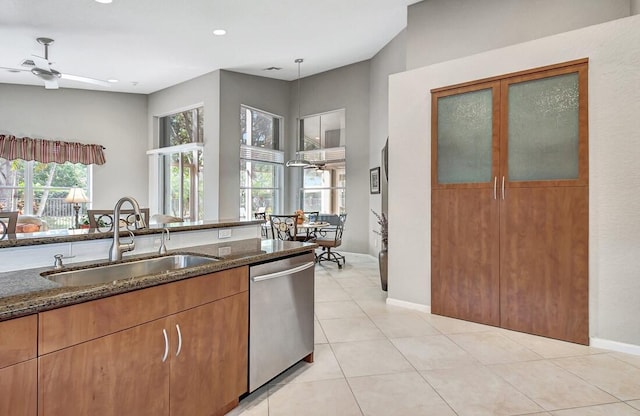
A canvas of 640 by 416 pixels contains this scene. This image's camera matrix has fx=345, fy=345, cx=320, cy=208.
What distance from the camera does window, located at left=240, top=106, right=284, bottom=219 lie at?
6977 millimetres

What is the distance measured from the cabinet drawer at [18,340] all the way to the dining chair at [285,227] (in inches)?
177

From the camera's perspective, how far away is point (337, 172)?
732 centimetres

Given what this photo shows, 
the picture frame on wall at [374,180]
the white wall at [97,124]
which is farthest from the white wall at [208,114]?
the picture frame on wall at [374,180]

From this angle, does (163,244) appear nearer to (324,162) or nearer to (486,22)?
(486,22)

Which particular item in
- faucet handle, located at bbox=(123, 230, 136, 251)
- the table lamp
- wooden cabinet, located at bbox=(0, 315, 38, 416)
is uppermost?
the table lamp

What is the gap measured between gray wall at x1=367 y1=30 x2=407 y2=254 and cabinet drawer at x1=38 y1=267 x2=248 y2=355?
435 centimetres

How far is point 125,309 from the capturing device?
1334 mm

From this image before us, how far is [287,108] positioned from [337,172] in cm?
186

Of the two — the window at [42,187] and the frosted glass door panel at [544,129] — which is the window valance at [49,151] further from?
the frosted glass door panel at [544,129]

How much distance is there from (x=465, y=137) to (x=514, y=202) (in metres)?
0.75

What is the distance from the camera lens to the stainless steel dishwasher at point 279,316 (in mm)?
1956

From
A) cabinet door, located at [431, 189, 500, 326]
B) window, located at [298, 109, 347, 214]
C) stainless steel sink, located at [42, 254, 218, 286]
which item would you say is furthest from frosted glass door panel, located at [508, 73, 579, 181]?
window, located at [298, 109, 347, 214]

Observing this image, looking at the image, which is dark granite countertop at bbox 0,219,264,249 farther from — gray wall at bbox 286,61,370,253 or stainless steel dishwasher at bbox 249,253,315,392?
gray wall at bbox 286,61,370,253

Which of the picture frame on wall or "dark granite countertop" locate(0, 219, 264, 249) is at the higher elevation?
the picture frame on wall
